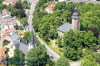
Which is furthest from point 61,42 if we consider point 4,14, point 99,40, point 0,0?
point 0,0

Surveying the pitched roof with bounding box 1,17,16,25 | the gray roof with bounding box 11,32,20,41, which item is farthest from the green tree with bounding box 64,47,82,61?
the pitched roof with bounding box 1,17,16,25

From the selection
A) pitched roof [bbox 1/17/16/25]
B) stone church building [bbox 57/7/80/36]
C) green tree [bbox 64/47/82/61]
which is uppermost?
stone church building [bbox 57/7/80/36]

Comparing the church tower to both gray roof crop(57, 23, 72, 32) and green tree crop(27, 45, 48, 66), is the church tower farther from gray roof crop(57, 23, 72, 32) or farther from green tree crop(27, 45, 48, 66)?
green tree crop(27, 45, 48, 66)

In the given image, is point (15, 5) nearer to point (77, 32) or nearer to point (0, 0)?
point (0, 0)

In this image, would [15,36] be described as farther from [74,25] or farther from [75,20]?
[75,20]

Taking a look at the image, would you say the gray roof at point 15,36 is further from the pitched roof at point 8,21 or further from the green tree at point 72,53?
the green tree at point 72,53

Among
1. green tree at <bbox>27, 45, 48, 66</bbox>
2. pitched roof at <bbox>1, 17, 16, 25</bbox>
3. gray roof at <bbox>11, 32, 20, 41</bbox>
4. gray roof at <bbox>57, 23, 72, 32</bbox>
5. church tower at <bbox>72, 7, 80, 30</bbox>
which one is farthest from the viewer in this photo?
pitched roof at <bbox>1, 17, 16, 25</bbox>

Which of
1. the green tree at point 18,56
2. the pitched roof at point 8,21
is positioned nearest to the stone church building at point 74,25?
the green tree at point 18,56

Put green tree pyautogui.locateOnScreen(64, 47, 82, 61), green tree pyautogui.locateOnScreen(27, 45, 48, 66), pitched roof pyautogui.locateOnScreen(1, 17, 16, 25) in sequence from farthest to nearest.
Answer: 1. pitched roof pyautogui.locateOnScreen(1, 17, 16, 25)
2. green tree pyautogui.locateOnScreen(64, 47, 82, 61)
3. green tree pyautogui.locateOnScreen(27, 45, 48, 66)

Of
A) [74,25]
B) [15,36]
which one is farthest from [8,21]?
[74,25]
